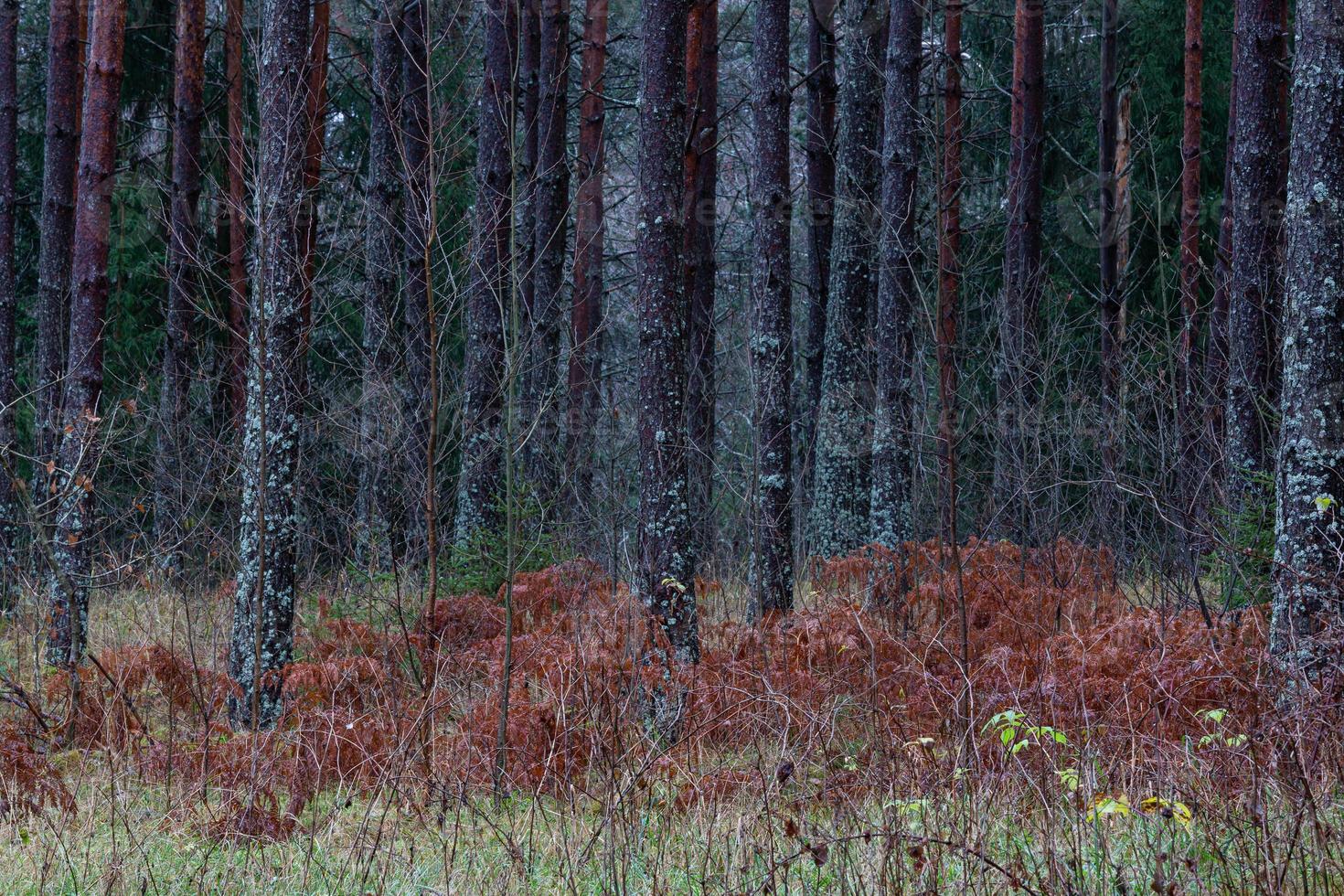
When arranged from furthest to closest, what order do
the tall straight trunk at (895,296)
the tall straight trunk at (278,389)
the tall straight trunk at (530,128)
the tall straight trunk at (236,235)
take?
the tall straight trunk at (530,128)
the tall straight trunk at (236,235)
the tall straight trunk at (895,296)
the tall straight trunk at (278,389)

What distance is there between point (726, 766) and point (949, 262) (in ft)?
27.3

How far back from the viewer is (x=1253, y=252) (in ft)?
29.5

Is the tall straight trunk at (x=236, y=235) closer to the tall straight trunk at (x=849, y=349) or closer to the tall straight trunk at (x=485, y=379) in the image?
the tall straight trunk at (x=485, y=379)

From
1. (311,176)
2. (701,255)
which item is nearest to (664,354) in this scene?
(311,176)

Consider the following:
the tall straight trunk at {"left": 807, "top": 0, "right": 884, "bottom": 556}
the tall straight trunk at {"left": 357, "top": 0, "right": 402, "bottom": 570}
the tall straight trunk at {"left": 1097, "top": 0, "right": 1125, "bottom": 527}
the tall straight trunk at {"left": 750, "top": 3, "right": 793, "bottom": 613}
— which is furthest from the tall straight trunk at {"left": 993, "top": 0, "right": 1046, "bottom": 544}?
the tall straight trunk at {"left": 357, "top": 0, "right": 402, "bottom": 570}

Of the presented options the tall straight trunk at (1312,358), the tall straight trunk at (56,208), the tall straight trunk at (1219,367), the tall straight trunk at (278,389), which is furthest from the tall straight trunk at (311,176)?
the tall straight trunk at (1219,367)

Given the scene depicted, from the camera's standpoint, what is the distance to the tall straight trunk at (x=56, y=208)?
34.3ft

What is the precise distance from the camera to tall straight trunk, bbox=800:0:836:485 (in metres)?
13.6

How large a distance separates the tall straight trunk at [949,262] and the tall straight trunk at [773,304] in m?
1.34

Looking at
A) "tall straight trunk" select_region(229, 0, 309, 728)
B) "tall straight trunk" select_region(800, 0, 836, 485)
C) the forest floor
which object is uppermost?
"tall straight trunk" select_region(800, 0, 836, 485)

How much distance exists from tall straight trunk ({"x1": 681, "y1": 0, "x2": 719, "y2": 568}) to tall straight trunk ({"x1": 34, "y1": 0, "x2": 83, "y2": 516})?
19.4 ft

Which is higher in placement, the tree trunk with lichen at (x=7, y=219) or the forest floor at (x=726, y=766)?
the tree trunk with lichen at (x=7, y=219)

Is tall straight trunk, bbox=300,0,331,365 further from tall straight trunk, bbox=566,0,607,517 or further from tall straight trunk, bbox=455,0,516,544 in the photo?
tall straight trunk, bbox=566,0,607,517

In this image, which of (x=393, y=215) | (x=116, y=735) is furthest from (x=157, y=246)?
(x=116, y=735)
